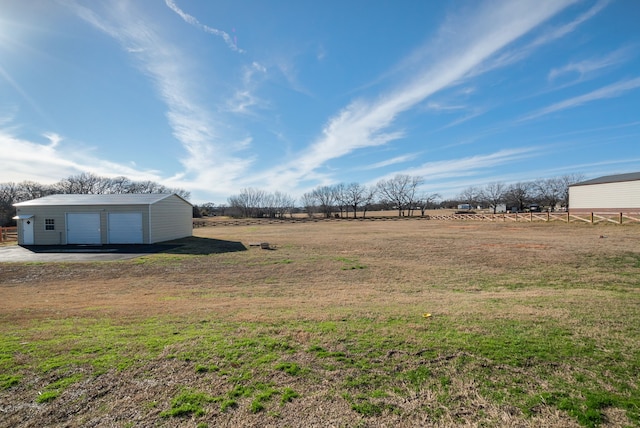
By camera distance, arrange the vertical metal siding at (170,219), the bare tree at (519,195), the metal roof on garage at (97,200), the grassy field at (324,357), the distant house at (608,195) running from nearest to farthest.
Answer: the grassy field at (324,357) < the metal roof on garage at (97,200) < the vertical metal siding at (170,219) < the distant house at (608,195) < the bare tree at (519,195)

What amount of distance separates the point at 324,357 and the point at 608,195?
149 feet

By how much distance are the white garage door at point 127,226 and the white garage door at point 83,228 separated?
1009 mm

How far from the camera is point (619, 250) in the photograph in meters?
13.5

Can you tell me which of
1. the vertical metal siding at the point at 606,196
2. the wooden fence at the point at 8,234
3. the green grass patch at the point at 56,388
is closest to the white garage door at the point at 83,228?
the wooden fence at the point at 8,234

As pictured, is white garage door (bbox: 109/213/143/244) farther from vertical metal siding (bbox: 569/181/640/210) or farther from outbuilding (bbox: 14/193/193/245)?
vertical metal siding (bbox: 569/181/640/210)

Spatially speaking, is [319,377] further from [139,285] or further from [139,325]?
[139,285]

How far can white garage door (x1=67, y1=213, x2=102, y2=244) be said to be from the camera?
21.1 m

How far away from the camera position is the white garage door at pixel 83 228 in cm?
2108

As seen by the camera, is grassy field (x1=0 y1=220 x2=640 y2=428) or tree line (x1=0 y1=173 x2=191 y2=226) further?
tree line (x1=0 y1=173 x2=191 y2=226)

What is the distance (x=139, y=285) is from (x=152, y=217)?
1300cm

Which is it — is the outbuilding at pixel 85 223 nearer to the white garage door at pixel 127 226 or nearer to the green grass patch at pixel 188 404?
the white garage door at pixel 127 226

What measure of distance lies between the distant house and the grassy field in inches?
1318

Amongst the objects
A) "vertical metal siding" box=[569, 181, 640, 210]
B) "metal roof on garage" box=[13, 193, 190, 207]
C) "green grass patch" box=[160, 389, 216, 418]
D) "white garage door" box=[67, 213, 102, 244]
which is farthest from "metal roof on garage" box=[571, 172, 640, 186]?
"white garage door" box=[67, 213, 102, 244]

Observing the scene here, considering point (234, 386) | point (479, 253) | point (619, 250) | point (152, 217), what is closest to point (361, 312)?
point (234, 386)
